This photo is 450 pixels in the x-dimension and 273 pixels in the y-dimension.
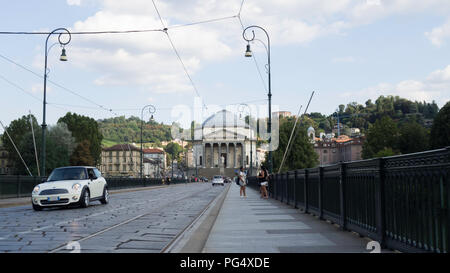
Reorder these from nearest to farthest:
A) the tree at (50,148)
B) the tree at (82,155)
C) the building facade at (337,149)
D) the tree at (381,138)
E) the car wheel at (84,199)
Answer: the car wheel at (84,199), the tree at (50,148), the tree at (82,155), the tree at (381,138), the building facade at (337,149)

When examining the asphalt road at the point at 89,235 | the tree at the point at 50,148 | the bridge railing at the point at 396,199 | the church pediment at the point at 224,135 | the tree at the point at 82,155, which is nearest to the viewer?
the bridge railing at the point at 396,199

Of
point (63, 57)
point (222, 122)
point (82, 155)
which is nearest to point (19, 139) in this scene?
point (82, 155)

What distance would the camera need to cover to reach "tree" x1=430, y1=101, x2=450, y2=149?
2749 inches

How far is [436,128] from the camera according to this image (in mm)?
72500

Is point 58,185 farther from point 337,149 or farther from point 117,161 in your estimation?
point 117,161

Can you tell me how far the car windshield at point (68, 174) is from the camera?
773 inches

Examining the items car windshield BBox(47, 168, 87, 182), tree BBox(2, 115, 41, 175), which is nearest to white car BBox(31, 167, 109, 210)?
car windshield BBox(47, 168, 87, 182)

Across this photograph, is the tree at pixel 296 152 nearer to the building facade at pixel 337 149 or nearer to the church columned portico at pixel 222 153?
the building facade at pixel 337 149

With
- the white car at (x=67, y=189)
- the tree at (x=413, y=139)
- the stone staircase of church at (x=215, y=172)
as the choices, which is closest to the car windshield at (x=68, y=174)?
the white car at (x=67, y=189)

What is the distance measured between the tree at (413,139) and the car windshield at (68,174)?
3220 inches

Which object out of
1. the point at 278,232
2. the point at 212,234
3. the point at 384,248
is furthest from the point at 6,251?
the point at 384,248

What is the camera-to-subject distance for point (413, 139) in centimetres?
9338

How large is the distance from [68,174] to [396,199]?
15239mm

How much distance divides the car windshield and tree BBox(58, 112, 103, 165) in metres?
81.8
